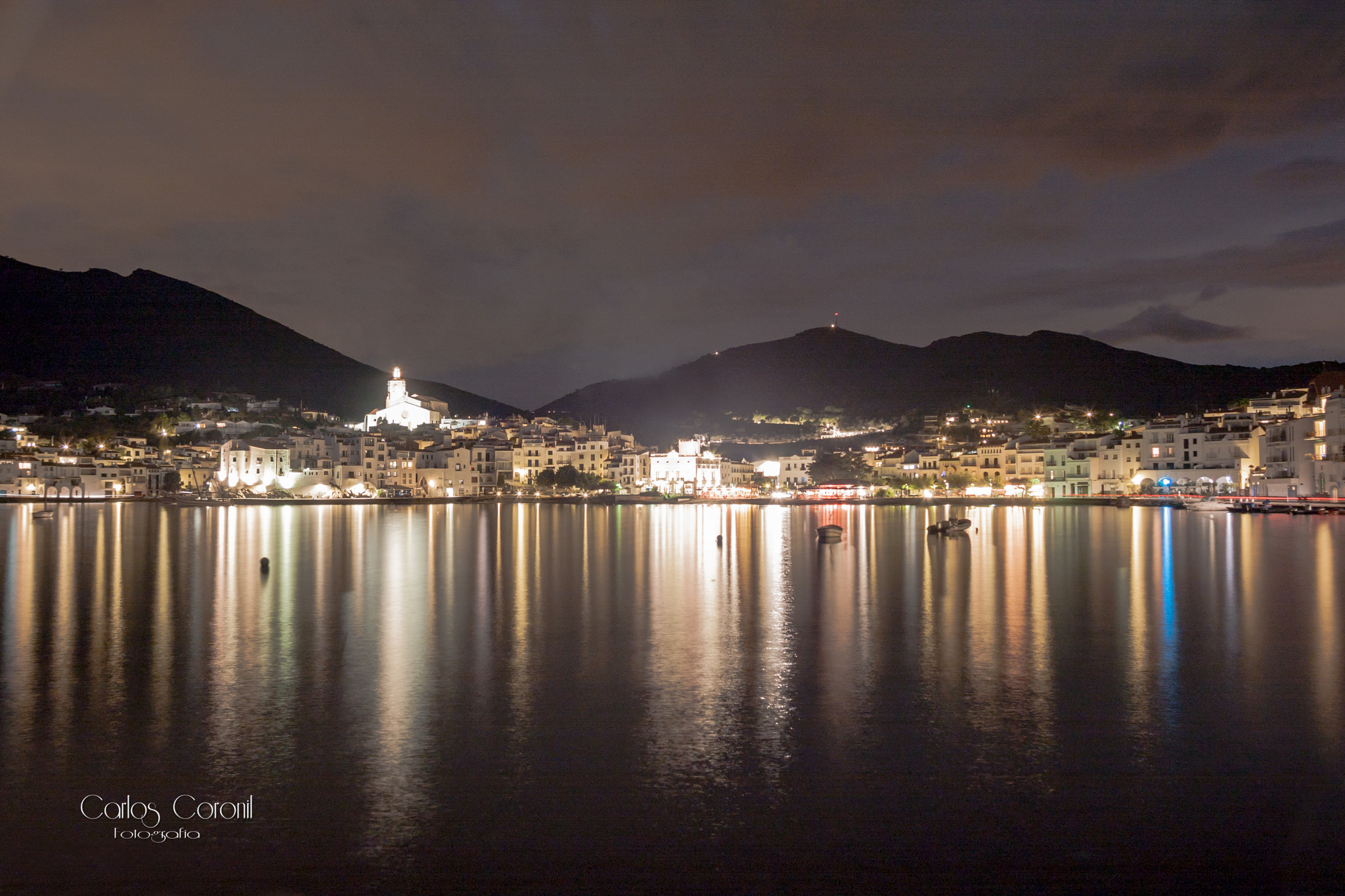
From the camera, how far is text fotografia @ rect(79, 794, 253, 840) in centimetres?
557

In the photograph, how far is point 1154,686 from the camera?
888 cm

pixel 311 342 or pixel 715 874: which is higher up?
pixel 311 342

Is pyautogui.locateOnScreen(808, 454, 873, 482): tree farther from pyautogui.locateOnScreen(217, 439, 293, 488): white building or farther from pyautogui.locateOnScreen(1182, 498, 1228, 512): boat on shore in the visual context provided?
pyautogui.locateOnScreen(217, 439, 293, 488): white building

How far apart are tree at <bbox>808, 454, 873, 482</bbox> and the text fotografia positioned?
8566 centimetres

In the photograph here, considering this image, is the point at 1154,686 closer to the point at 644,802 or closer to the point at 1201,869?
the point at 1201,869

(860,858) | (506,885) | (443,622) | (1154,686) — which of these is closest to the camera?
(506,885)

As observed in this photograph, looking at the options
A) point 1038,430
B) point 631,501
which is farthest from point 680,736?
point 1038,430

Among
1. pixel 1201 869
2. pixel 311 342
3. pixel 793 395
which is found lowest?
pixel 1201 869

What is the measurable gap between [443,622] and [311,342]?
588 feet

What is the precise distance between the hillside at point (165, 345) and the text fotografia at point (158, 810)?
144 meters

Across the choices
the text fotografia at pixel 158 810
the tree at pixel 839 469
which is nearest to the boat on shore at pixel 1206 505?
the tree at pixel 839 469

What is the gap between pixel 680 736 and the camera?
7.23 metres

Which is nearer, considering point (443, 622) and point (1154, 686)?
point (1154, 686)

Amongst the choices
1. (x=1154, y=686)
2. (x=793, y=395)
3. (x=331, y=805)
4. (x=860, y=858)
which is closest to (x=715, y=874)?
(x=860, y=858)
